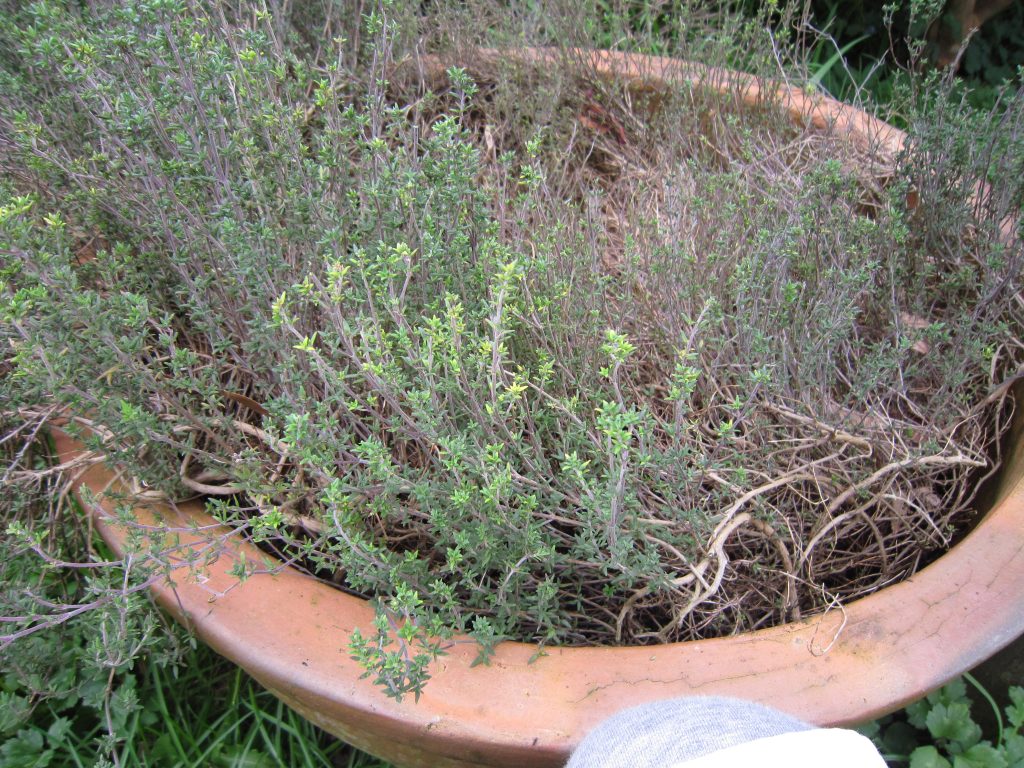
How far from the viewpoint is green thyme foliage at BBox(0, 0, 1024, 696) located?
49.4 inches

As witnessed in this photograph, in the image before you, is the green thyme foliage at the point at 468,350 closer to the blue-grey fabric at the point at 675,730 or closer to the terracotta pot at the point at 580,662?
the terracotta pot at the point at 580,662

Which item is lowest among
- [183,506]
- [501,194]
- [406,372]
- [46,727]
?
[46,727]

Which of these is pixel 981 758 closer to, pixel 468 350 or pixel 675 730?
pixel 675 730

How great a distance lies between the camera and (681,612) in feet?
4.34

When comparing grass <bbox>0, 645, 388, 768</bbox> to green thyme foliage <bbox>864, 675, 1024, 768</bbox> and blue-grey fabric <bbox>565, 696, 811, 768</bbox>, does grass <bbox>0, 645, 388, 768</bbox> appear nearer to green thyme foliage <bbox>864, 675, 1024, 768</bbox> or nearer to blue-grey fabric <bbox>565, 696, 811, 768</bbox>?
blue-grey fabric <bbox>565, 696, 811, 768</bbox>

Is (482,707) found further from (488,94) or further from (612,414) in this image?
(488,94)

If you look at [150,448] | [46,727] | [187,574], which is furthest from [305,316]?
[46,727]

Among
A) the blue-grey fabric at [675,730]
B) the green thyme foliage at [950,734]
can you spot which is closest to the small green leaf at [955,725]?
the green thyme foliage at [950,734]

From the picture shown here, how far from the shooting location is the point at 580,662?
125 centimetres

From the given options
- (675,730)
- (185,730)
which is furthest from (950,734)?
Result: (185,730)

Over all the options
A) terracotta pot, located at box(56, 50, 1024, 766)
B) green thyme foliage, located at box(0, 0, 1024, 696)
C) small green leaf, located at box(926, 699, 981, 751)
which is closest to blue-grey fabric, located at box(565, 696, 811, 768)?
terracotta pot, located at box(56, 50, 1024, 766)

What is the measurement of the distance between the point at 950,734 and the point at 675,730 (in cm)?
105

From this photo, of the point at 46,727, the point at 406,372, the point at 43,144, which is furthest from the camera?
the point at 46,727

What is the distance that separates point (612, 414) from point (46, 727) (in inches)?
62.7
